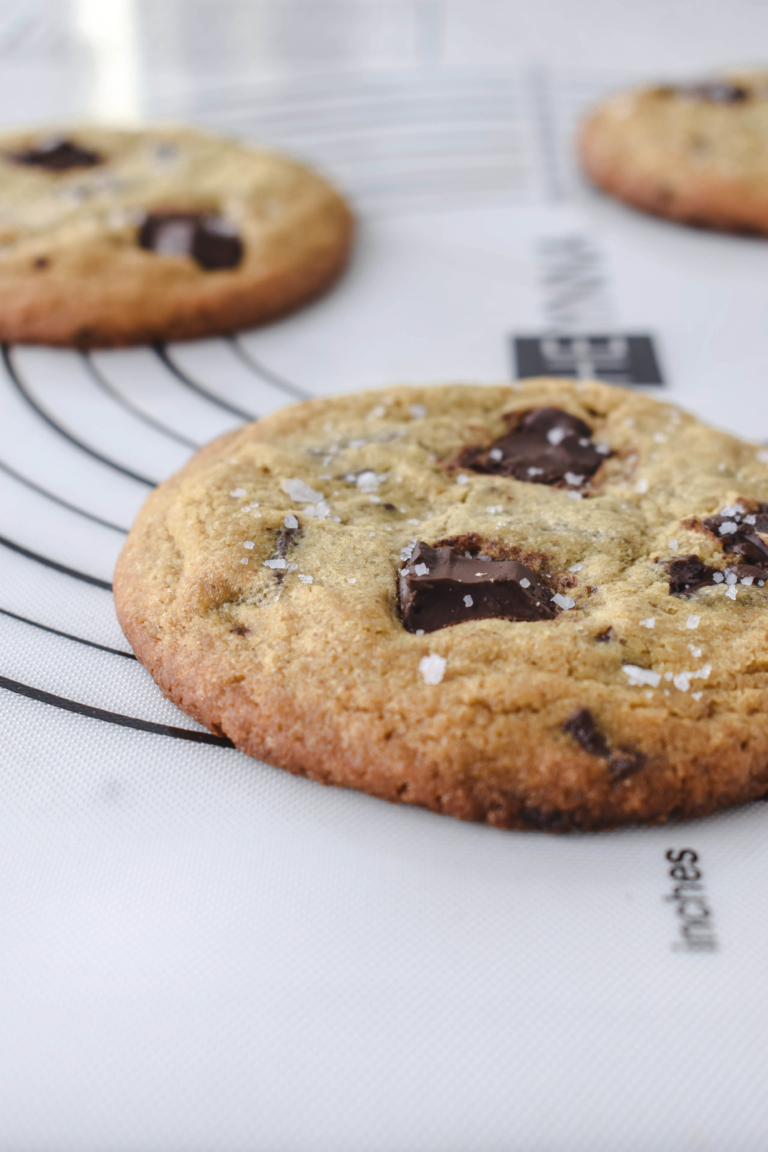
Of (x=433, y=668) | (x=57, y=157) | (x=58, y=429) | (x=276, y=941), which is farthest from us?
(x=57, y=157)

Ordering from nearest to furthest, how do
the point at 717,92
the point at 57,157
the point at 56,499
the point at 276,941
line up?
the point at 276,941, the point at 56,499, the point at 57,157, the point at 717,92

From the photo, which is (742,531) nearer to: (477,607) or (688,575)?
(688,575)

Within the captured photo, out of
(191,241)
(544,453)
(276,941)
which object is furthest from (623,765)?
(191,241)

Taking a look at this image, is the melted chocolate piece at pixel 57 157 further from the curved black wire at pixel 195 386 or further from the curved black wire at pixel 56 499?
the curved black wire at pixel 56 499

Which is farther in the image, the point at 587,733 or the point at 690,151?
the point at 690,151

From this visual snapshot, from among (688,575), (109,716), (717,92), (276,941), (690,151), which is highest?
(717,92)

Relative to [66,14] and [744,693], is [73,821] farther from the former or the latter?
[66,14]

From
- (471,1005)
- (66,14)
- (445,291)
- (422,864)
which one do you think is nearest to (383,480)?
(422,864)
